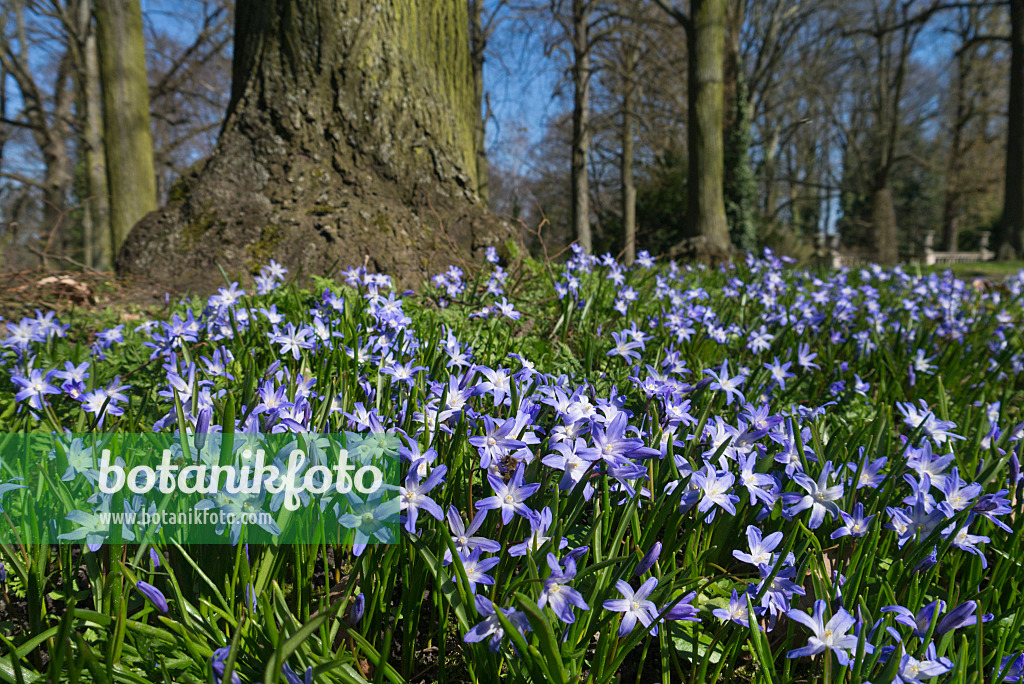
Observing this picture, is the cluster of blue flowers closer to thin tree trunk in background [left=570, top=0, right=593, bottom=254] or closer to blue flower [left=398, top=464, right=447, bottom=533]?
blue flower [left=398, top=464, right=447, bottom=533]

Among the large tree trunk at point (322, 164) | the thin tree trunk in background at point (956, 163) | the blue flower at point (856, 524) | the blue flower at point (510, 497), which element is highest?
the thin tree trunk in background at point (956, 163)

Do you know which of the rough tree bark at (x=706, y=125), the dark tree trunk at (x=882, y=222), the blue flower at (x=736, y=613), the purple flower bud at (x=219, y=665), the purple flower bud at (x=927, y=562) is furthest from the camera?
the dark tree trunk at (x=882, y=222)

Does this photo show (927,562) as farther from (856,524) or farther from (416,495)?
(416,495)

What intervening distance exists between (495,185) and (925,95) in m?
24.1

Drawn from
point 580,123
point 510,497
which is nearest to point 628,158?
point 580,123

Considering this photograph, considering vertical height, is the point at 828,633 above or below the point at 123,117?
below

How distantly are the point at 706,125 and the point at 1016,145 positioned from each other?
31.2ft

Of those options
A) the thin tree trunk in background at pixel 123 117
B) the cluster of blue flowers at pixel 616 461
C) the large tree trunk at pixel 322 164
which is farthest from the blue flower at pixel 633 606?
the thin tree trunk in background at pixel 123 117

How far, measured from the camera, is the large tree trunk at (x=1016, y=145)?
12.6 m

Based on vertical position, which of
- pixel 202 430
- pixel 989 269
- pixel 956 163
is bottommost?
pixel 202 430

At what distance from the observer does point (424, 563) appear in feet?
3.94

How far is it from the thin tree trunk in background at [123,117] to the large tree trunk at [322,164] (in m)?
3.80

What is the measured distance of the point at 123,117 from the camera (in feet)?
23.5

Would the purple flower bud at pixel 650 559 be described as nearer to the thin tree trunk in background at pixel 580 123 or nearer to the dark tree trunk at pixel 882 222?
the thin tree trunk in background at pixel 580 123
